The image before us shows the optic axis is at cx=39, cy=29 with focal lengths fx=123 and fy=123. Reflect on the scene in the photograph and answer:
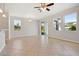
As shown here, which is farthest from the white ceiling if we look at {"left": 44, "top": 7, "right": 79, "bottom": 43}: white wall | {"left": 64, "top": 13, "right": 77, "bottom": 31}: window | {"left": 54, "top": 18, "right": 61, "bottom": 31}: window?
{"left": 54, "top": 18, "right": 61, "bottom": 31}: window

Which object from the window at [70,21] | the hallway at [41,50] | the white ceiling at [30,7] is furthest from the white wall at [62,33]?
the hallway at [41,50]

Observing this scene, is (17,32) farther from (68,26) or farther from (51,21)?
(68,26)

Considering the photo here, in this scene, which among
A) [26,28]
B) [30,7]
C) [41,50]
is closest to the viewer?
[41,50]

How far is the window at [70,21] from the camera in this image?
25.9ft

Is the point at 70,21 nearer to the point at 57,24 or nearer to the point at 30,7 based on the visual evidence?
the point at 57,24

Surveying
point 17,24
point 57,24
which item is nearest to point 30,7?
point 57,24

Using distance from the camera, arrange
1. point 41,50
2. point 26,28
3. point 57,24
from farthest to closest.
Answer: point 26,28
point 57,24
point 41,50

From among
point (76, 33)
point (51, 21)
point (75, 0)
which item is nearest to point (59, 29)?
point (51, 21)

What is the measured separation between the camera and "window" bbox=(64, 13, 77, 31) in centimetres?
791

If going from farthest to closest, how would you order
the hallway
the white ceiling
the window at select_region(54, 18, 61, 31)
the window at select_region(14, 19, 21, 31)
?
1. the window at select_region(14, 19, 21, 31)
2. the window at select_region(54, 18, 61, 31)
3. the white ceiling
4. the hallway

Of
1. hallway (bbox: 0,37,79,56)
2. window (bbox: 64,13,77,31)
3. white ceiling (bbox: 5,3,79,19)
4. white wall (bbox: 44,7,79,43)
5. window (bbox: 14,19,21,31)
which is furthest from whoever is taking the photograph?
window (bbox: 14,19,21,31)

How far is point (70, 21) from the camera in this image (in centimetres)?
828

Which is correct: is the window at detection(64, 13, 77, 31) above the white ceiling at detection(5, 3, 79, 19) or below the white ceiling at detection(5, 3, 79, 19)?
below

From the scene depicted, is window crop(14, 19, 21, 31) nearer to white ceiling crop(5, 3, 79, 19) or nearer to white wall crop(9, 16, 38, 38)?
white wall crop(9, 16, 38, 38)
